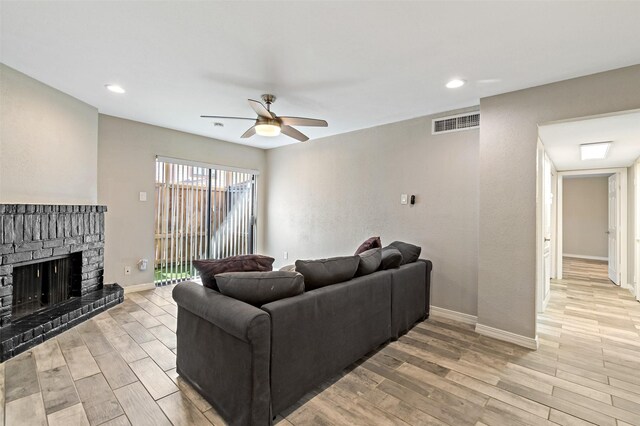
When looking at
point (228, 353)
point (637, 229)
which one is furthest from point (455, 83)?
point (637, 229)

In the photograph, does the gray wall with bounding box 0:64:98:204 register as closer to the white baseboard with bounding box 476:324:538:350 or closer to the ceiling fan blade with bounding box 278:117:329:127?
the ceiling fan blade with bounding box 278:117:329:127

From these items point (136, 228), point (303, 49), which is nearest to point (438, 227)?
point (303, 49)

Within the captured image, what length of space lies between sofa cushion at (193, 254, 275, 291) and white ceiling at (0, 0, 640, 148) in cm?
170

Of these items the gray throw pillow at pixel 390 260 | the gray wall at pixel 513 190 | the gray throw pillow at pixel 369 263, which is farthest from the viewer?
the gray throw pillow at pixel 390 260

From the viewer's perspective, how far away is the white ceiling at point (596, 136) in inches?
109

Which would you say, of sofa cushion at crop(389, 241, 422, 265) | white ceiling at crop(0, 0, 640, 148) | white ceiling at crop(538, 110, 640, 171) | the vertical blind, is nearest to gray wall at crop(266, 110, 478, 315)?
sofa cushion at crop(389, 241, 422, 265)

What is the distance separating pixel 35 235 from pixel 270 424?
3113 mm

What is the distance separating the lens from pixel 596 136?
3.34 meters

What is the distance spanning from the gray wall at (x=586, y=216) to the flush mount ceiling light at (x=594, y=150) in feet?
15.2

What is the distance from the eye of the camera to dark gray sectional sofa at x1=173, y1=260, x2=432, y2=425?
5.22ft

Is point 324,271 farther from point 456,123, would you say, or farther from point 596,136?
point 596,136

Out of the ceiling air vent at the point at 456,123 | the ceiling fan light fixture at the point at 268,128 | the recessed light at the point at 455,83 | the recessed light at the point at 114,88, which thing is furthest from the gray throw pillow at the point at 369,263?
the recessed light at the point at 114,88

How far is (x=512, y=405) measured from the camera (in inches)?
76.4

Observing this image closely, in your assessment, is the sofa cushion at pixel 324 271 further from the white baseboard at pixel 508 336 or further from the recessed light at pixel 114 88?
the recessed light at pixel 114 88
